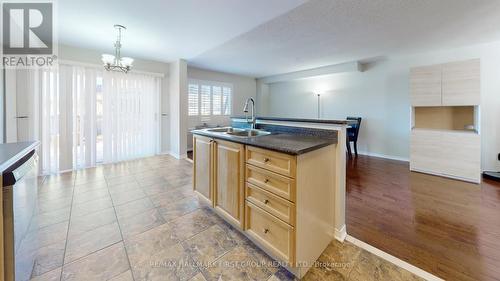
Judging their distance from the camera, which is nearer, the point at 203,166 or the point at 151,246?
the point at 151,246

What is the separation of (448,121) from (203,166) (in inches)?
185

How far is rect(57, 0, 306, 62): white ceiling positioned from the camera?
2.28m

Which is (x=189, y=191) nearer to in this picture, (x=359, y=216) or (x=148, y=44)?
(x=359, y=216)

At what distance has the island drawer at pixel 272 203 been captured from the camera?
1.31 m

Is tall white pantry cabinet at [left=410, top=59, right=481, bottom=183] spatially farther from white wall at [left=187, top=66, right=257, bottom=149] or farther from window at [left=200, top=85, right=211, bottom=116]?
window at [left=200, top=85, right=211, bottom=116]

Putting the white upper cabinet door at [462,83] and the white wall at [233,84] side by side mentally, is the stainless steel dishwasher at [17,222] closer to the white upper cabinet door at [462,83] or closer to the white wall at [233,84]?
the white wall at [233,84]

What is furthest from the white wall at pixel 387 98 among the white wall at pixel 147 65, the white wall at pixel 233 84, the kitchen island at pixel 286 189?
the white wall at pixel 147 65

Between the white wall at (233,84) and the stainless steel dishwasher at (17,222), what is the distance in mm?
4617

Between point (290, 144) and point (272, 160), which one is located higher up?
point (290, 144)

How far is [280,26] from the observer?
286 centimetres

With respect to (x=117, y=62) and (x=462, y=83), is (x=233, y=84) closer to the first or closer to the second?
(x=117, y=62)

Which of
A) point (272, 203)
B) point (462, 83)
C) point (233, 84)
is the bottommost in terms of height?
point (272, 203)

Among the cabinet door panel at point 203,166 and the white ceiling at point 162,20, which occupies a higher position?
the white ceiling at point 162,20

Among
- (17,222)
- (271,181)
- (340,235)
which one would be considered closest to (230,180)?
(271,181)
